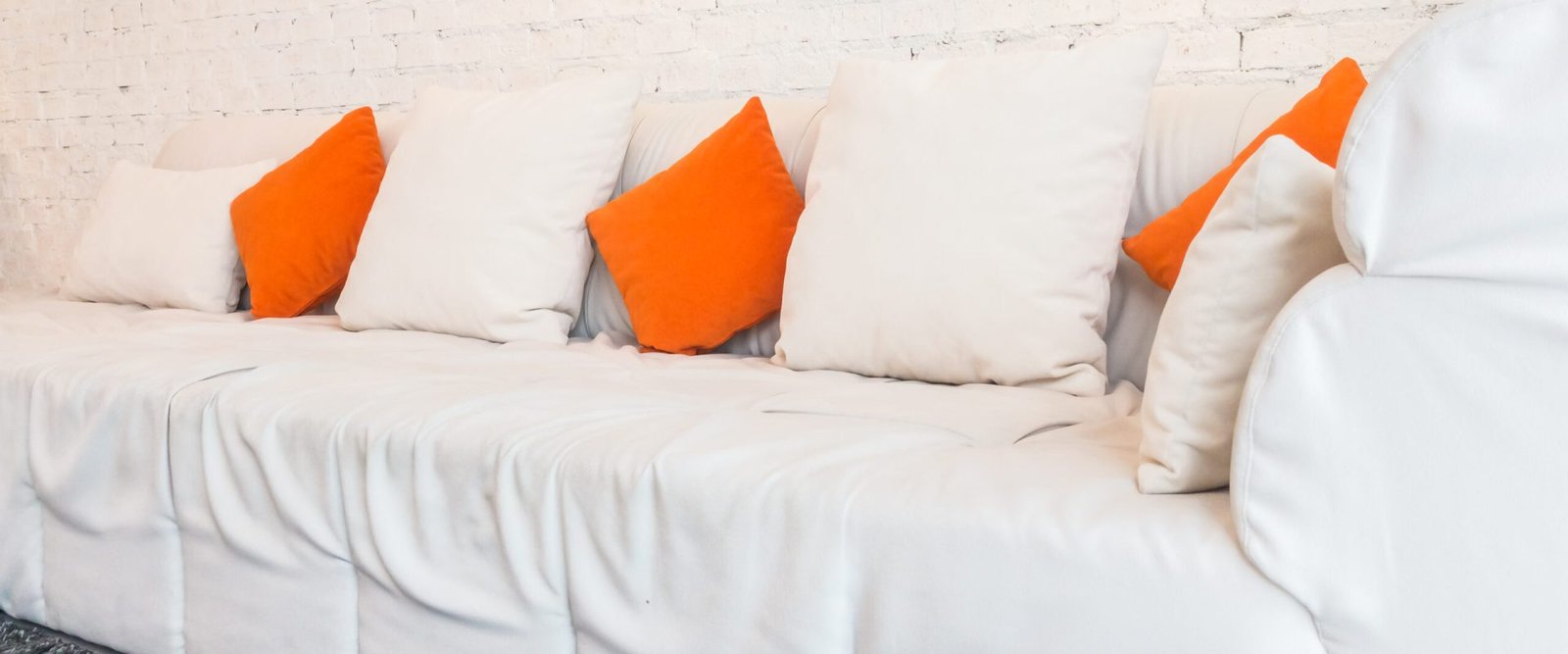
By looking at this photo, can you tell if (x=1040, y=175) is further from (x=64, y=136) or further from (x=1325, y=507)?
(x=64, y=136)

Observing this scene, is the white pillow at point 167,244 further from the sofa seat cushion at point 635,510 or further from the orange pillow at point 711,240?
the orange pillow at point 711,240

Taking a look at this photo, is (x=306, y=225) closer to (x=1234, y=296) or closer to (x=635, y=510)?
(x=635, y=510)

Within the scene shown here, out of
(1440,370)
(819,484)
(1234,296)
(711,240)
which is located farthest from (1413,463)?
(711,240)

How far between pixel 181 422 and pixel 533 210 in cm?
71

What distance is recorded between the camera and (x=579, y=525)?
1.29 metres

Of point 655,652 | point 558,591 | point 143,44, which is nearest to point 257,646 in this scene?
point 558,591

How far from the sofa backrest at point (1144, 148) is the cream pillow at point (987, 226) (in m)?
0.10

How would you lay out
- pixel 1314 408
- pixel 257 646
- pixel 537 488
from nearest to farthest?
1. pixel 1314 408
2. pixel 537 488
3. pixel 257 646

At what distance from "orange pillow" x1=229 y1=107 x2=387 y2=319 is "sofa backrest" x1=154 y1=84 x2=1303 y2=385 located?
14 centimetres

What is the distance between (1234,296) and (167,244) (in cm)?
232

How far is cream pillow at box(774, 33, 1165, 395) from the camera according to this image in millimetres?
1685

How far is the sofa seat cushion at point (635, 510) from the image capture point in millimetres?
1007

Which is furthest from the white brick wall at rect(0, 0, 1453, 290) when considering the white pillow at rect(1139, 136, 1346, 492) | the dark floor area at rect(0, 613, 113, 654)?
the dark floor area at rect(0, 613, 113, 654)

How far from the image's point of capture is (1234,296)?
104 cm
